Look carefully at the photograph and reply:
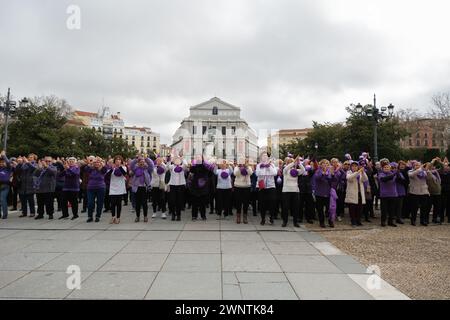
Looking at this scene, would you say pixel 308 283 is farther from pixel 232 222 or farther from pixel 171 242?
pixel 232 222

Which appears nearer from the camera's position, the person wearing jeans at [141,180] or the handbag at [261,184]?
the handbag at [261,184]

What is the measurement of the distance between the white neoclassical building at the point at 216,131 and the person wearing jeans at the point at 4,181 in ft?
274

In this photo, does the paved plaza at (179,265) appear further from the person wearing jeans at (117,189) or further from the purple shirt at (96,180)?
the purple shirt at (96,180)

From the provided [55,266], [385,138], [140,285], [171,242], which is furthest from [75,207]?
[385,138]

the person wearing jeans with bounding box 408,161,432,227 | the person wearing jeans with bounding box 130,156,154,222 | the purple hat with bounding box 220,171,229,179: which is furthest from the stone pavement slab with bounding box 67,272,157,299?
the person wearing jeans with bounding box 408,161,432,227

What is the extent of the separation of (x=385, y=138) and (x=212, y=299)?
30307 millimetres

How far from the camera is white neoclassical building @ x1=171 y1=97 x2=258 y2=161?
9888cm

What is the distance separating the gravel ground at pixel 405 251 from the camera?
4.62 meters

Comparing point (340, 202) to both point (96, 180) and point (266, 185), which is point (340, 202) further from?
point (96, 180)

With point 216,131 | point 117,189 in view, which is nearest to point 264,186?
point 117,189

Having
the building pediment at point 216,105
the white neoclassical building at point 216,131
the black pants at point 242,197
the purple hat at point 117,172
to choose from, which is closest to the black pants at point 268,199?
the black pants at point 242,197

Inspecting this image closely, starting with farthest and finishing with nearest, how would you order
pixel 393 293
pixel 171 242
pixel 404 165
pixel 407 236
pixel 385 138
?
pixel 385 138, pixel 404 165, pixel 407 236, pixel 171 242, pixel 393 293

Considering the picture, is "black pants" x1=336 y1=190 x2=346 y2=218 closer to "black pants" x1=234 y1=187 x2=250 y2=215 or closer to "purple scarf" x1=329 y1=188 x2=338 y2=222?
"purple scarf" x1=329 y1=188 x2=338 y2=222
